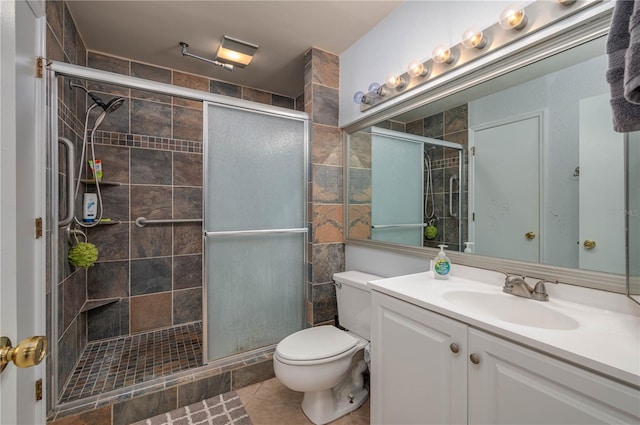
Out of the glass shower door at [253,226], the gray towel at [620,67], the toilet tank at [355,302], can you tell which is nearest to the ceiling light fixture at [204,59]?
the glass shower door at [253,226]

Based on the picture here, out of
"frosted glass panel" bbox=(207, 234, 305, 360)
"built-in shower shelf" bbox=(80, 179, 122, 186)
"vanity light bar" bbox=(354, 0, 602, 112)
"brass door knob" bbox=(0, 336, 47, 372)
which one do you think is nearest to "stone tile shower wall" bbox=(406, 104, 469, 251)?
"vanity light bar" bbox=(354, 0, 602, 112)

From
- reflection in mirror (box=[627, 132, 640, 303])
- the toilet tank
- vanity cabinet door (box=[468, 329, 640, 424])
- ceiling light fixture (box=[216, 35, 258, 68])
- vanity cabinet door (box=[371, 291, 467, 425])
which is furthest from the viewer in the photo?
ceiling light fixture (box=[216, 35, 258, 68])

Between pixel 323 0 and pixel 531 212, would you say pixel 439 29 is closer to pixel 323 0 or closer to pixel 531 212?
pixel 323 0

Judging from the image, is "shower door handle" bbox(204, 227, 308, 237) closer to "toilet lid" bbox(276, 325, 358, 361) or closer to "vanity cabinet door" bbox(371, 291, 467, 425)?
"toilet lid" bbox(276, 325, 358, 361)

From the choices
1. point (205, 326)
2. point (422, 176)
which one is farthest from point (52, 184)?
point (422, 176)

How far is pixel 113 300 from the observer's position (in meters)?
2.35

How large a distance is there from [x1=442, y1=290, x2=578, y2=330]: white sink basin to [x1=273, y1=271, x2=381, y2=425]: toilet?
2.18ft

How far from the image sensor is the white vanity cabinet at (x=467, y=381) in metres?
0.71

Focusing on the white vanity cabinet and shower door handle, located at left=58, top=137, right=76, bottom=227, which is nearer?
the white vanity cabinet

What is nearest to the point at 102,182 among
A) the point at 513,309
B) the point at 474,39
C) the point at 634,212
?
the point at 474,39

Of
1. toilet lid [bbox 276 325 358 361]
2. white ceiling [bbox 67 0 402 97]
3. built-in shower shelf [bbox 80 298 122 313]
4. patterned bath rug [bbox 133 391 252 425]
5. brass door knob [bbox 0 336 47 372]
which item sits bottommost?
patterned bath rug [bbox 133 391 252 425]

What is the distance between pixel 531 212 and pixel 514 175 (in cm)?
19

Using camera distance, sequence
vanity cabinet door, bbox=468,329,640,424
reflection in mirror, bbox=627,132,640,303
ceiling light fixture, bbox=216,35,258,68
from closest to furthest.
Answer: vanity cabinet door, bbox=468,329,640,424 < reflection in mirror, bbox=627,132,640,303 < ceiling light fixture, bbox=216,35,258,68

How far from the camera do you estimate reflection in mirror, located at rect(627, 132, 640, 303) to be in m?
0.89
